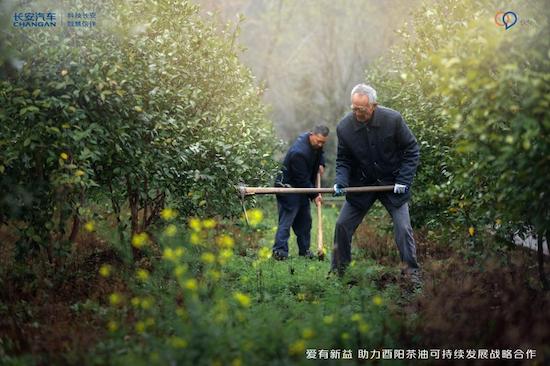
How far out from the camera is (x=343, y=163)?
25.0 feet

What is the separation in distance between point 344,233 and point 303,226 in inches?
126

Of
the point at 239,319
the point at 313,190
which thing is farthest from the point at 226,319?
the point at 313,190

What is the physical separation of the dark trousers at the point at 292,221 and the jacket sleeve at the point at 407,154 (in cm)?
320

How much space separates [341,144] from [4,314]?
3918mm

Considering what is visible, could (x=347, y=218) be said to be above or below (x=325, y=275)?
above

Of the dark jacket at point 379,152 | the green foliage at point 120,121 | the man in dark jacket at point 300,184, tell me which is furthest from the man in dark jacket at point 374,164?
the man in dark jacket at point 300,184

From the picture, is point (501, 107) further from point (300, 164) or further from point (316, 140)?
point (300, 164)

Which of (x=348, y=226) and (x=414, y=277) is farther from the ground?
(x=348, y=226)

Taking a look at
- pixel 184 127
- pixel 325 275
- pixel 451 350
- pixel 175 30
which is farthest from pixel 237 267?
pixel 451 350

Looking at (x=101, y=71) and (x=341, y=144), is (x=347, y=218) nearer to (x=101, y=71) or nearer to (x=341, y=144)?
(x=341, y=144)

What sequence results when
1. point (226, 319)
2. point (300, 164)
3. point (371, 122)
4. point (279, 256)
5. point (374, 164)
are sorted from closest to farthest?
point (226, 319) → point (371, 122) → point (374, 164) → point (279, 256) → point (300, 164)

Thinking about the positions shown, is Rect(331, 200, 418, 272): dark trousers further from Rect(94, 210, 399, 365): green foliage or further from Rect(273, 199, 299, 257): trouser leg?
Rect(273, 199, 299, 257): trouser leg

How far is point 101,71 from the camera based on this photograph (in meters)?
6.11

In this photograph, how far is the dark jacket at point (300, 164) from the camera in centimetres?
1024
